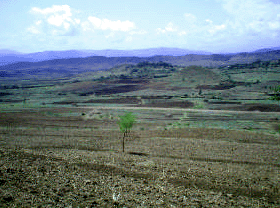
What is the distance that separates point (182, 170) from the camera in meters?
16.6

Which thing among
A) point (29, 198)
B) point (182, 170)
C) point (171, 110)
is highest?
point (29, 198)

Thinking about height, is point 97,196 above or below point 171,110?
above

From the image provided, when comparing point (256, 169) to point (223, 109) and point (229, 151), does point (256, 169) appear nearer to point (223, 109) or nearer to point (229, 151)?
point (229, 151)

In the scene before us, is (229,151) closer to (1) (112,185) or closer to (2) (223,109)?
(1) (112,185)

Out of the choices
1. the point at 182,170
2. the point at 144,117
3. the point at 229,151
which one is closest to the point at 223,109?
the point at 144,117

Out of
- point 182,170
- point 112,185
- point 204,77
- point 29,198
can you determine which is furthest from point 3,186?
point 204,77

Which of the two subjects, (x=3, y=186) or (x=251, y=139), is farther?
(x=251, y=139)

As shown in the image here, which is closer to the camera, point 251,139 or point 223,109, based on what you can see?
point 251,139

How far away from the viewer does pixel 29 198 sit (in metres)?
10.8

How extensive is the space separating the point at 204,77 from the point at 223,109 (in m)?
70.2

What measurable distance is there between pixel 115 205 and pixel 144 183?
10.4ft

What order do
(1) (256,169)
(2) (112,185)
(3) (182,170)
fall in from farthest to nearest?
(1) (256,169) < (3) (182,170) < (2) (112,185)

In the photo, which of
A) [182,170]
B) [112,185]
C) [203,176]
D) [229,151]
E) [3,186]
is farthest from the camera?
Result: [229,151]

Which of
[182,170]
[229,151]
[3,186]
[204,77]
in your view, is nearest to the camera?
[3,186]
